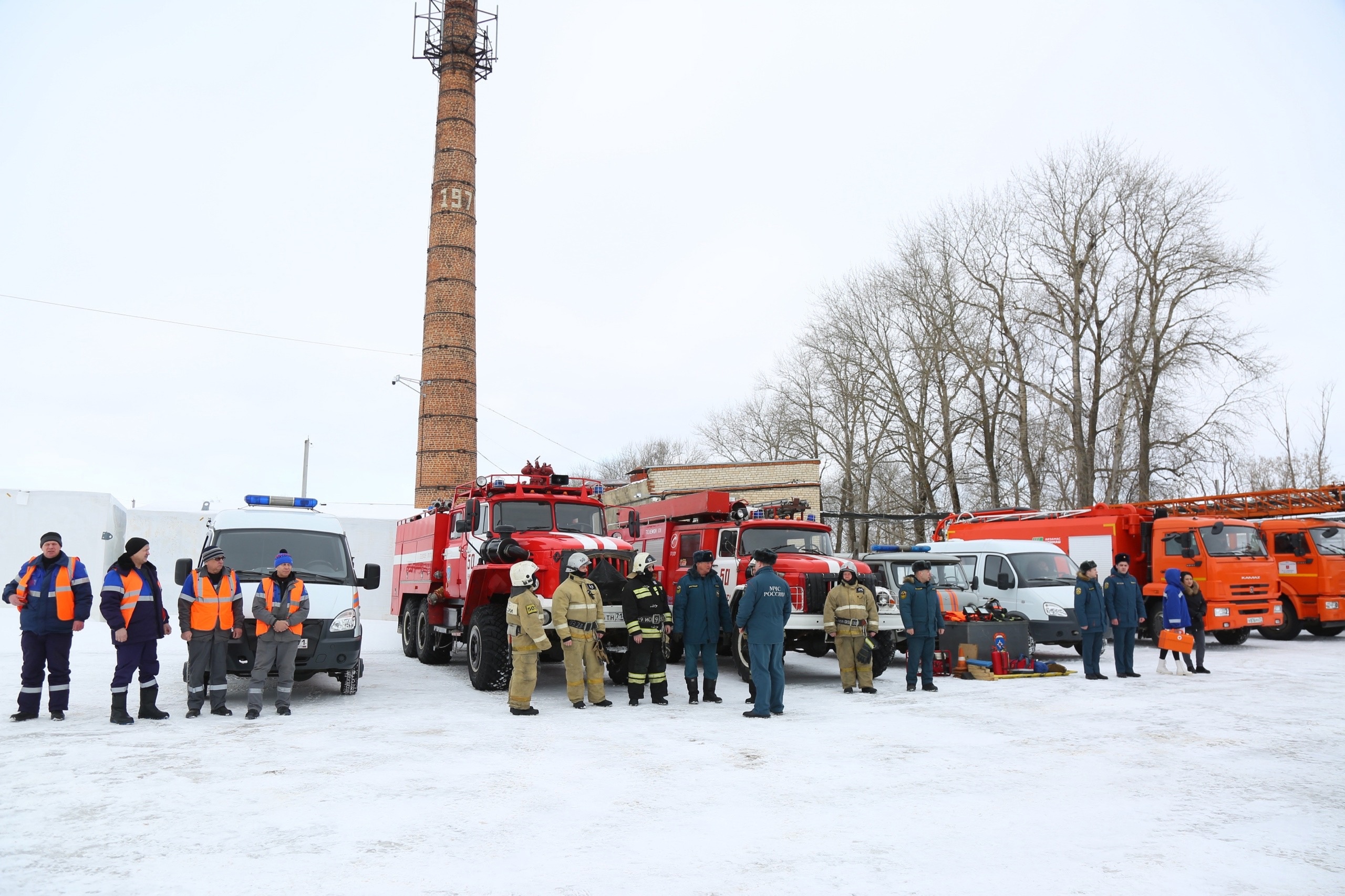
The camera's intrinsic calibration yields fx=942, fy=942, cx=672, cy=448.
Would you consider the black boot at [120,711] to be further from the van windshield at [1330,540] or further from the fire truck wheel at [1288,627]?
the van windshield at [1330,540]

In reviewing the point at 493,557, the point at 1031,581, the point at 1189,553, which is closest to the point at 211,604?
the point at 493,557

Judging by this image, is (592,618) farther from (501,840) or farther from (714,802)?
(501,840)

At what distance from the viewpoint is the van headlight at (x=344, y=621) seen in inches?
423

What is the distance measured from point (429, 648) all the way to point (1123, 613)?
1083 cm

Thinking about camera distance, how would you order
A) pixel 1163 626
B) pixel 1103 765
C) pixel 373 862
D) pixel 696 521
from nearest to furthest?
pixel 373 862
pixel 1103 765
pixel 1163 626
pixel 696 521

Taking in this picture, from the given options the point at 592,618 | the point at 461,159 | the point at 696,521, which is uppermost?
the point at 461,159

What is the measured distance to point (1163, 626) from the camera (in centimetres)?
1448

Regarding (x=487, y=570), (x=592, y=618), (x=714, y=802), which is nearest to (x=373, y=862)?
(x=714, y=802)

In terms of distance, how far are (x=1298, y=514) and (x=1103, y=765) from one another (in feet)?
54.0

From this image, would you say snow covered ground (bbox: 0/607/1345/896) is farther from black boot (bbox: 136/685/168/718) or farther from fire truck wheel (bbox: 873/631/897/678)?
fire truck wheel (bbox: 873/631/897/678)

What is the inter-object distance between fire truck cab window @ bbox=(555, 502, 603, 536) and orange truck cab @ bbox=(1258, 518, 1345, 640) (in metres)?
15.0

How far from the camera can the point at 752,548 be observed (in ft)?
47.2

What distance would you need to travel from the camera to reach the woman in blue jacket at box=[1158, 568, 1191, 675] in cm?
1423

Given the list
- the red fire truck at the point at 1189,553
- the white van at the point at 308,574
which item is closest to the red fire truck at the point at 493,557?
the white van at the point at 308,574
